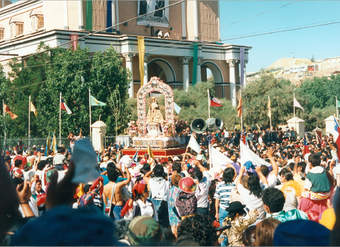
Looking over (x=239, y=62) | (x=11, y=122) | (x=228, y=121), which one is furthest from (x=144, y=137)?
(x=239, y=62)

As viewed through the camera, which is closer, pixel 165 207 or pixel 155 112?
pixel 165 207

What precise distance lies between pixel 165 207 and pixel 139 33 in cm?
4327

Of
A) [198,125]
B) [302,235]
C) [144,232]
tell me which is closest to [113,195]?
[144,232]

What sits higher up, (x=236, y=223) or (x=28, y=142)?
(x=28, y=142)

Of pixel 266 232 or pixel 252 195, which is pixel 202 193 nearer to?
pixel 252 195

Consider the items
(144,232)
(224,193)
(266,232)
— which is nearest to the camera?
(144,232)

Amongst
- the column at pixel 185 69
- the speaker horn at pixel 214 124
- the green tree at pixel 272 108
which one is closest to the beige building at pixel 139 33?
the column at pixel 185 69

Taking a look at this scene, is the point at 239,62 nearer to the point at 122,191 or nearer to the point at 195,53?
the point at 195,53

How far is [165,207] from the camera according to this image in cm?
790

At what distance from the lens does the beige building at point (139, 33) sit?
43375 mm

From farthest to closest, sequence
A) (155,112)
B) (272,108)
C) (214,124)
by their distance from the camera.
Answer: (272,108), (214,124), (155,112)

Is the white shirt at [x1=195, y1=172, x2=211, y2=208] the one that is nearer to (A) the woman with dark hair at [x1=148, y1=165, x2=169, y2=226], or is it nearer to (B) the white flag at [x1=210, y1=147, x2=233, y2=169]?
(A) the woman with dark hair at [x1=148, y1=165, x2=169, y2=226]

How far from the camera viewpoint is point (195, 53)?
49375mm

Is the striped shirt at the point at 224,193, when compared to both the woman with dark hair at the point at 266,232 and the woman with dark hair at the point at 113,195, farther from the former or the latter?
the woman with dark hair at the point at 266,232
